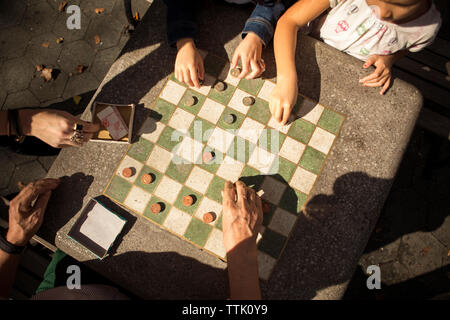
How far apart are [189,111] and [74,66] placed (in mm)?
2112

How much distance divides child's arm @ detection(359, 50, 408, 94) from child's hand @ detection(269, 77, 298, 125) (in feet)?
1.83

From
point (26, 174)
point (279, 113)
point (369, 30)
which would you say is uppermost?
point (369, 30)

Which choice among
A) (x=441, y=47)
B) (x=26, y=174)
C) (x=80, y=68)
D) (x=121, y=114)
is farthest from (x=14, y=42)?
(x=441, y=47)

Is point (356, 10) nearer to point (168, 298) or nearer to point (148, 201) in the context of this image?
point (148, 201)

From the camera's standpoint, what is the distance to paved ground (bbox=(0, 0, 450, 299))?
293 centimetres

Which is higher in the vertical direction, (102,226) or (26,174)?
(102,226)

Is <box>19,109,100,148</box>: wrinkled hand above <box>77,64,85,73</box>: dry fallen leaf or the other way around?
above

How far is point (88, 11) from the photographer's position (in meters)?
3.45

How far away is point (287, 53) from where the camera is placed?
205 centimetres

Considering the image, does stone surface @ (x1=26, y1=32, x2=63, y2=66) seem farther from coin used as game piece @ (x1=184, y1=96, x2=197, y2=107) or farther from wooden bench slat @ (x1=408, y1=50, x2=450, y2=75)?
wooden bench slat @ (x1=408, y1=50, x2=450, y2=75)

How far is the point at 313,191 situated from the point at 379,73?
1008 millimetres

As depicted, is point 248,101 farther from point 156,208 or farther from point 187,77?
point 156,208

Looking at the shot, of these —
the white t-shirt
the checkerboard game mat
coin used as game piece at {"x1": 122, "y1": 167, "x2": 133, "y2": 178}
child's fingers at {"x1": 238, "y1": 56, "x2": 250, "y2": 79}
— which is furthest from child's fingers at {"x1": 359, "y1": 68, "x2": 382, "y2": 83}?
coin used as game piece at {"x1": 122, "y1": 167, "x2": 133, "y2": 178}

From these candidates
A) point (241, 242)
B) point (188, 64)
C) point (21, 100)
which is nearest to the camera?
point (241, 242)
